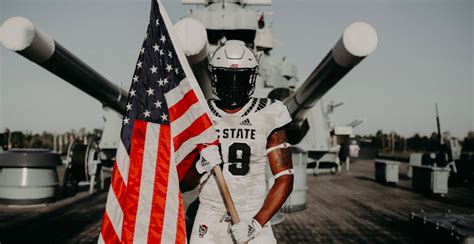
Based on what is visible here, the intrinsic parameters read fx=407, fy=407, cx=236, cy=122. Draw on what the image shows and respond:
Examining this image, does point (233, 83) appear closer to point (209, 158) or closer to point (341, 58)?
point (209, 158)

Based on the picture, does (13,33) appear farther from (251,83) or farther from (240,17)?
(240,17)

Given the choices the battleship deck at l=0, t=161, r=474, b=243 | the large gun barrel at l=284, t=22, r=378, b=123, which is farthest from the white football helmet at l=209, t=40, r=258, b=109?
the battleship deck at l=0, t=161, r=474, b=243

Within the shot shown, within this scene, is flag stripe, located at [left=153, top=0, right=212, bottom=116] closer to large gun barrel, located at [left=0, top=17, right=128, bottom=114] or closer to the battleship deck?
large gun barrel, located at [left=0, top=17, right=128, bottom=114]

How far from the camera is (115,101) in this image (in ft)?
18.2

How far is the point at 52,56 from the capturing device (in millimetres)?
3527

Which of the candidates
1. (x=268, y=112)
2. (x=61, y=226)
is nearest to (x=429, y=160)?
(x=61, y=226)

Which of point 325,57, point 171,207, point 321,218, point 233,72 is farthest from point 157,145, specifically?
point 321,218

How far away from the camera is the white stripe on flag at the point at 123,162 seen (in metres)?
2.09

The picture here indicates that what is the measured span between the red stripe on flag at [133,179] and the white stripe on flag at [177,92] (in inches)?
7.0

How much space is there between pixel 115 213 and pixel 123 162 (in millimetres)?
260

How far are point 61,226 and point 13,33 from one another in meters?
3.66

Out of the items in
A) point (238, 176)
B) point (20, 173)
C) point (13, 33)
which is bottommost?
point (20, 173)

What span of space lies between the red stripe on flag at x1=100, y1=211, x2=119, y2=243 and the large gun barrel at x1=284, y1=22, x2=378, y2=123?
2.18 meters

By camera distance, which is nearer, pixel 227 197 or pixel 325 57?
pixel 227 197
